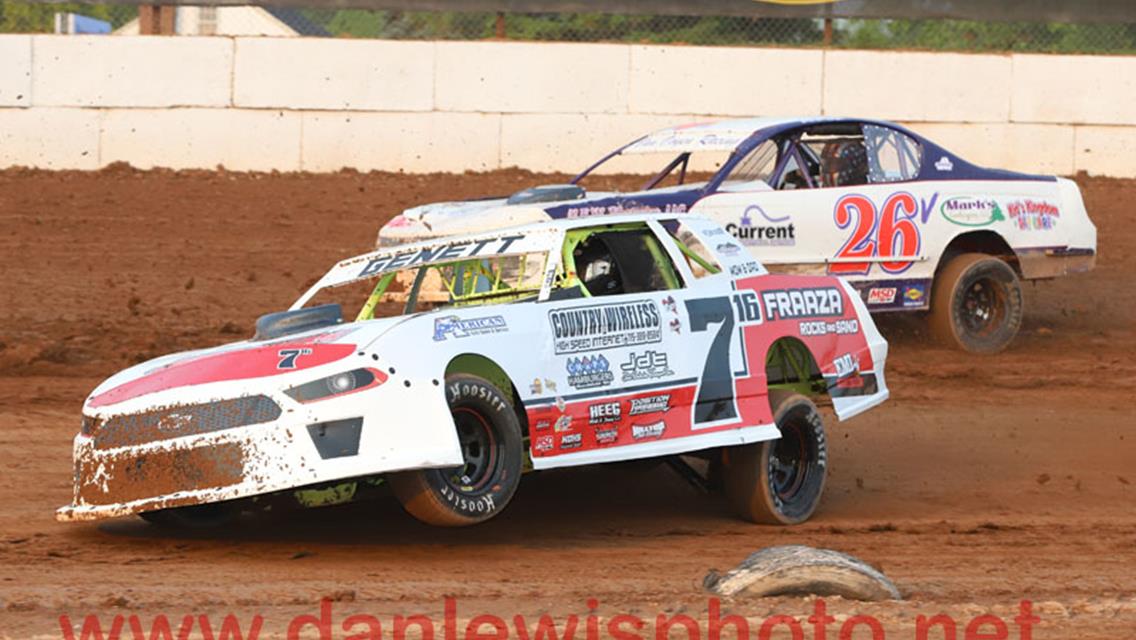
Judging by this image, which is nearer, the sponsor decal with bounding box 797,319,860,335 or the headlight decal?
the headlight decal

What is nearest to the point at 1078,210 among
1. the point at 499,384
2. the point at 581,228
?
the point at 581,228

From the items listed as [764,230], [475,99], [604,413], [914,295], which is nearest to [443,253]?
[604,413]

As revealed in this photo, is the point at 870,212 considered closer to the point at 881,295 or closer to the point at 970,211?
the point at 881,295

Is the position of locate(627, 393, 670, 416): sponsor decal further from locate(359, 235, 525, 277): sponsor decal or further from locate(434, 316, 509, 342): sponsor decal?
locate(359, 235, 525, 277): sponsor decal

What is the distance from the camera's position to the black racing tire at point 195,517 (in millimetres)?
7789

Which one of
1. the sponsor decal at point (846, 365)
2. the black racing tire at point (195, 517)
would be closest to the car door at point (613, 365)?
the sponsor decal at point (846, 365)

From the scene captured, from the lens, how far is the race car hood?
7086 mm

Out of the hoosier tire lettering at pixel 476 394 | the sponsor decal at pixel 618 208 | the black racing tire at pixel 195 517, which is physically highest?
the sponsor decal at pixel 618 208

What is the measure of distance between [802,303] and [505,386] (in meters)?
2.01

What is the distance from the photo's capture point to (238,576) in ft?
22.0

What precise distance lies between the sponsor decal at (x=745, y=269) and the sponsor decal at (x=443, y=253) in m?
1.10

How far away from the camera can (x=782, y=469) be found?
8.83 m

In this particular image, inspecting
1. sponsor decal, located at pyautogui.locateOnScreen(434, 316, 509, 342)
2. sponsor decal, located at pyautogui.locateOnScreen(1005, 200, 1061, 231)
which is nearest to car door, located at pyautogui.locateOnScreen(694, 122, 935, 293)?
sponsor decal, located at pyautogui.locateOnScreen(1005, 200, 1061, 231)

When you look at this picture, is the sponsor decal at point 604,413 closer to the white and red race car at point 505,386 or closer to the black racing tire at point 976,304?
the white and red race car at point 505,386
